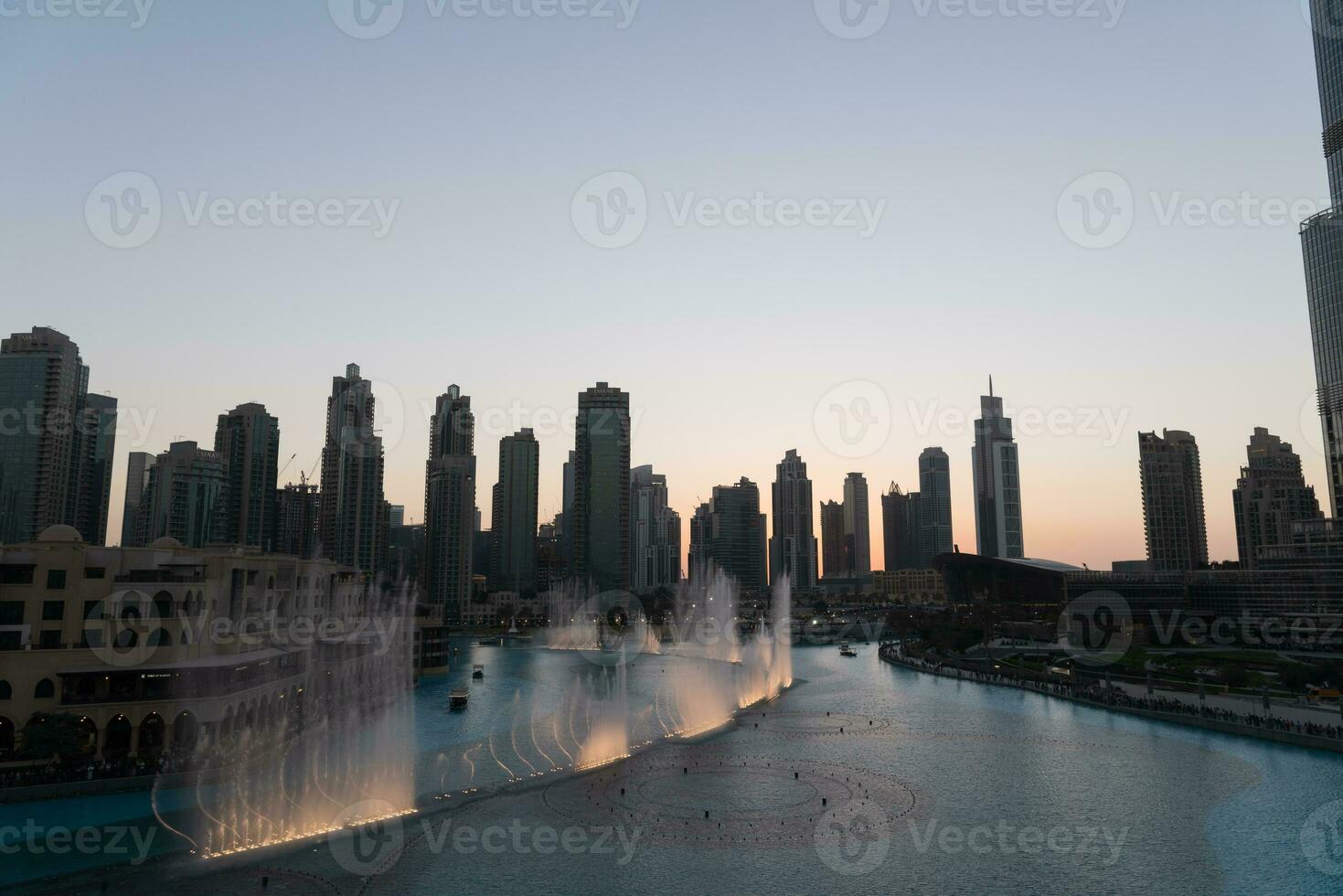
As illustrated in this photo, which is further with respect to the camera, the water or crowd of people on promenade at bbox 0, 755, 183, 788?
Answer: crowd of people on promenade at bbox 0, 755, 183, 788

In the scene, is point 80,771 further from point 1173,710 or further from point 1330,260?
point 1330,260

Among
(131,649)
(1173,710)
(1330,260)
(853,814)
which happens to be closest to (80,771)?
(131,649)

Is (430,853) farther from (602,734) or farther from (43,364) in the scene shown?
(43,364)

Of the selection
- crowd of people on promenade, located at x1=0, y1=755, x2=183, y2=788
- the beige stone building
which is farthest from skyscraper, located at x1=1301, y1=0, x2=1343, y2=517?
crowd of people on promenade, located at x1=0, y1=755, x2=183, y2=788

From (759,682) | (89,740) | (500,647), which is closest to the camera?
(89,740)

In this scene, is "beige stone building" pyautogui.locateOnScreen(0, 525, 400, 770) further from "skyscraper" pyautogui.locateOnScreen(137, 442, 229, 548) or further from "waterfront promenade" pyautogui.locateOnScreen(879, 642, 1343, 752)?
"skyscraper" pyautogui.locateOnScreen(137, 442, 229, 548)

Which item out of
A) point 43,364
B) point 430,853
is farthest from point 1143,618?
point 43,364
